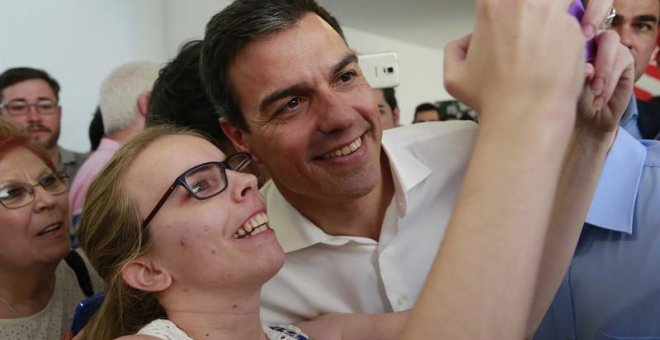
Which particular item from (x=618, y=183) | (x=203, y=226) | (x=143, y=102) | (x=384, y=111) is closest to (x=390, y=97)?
(x=384, y=111)

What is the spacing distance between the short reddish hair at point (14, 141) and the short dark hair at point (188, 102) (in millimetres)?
339

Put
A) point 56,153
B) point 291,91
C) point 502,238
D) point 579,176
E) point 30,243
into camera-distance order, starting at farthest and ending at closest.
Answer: point 56,153
point 30,243
point 291,91
point 579,176
point 502,238

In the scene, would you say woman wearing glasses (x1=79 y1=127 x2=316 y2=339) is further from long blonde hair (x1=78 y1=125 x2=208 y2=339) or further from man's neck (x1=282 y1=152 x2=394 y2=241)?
man's neck (x1=282 y1=152 x2=394 y2=241)

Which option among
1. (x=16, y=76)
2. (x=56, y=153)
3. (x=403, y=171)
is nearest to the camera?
(x=403, y=171)

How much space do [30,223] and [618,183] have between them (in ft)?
4.76

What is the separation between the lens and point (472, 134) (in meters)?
1.42

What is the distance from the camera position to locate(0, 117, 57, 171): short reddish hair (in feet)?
5.42

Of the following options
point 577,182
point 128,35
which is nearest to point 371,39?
point 128,35

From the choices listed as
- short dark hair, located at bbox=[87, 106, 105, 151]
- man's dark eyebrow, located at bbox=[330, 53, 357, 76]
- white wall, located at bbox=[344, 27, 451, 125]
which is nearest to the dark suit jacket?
man's dark eyebrow, located at bbox=[330, 53, 357, 76]

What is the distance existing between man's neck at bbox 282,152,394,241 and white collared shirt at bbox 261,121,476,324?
32 millimetres

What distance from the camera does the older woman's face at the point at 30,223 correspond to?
1604mm

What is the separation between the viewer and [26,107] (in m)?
2.89

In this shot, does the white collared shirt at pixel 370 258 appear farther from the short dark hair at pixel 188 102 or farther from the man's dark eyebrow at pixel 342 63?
the short dark hair at pixel 188 102

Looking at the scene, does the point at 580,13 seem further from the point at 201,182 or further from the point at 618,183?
the point at 201,182
